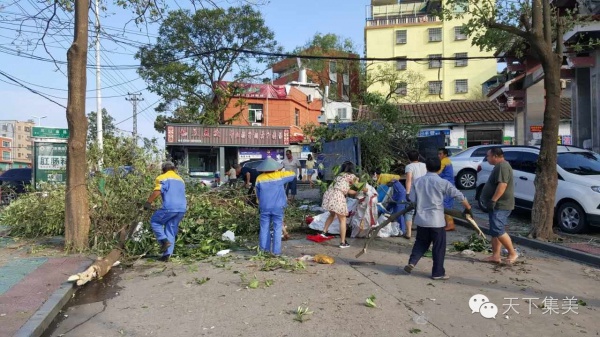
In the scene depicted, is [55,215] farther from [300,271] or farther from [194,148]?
[194,148]

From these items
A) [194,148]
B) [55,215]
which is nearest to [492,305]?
[55,215]

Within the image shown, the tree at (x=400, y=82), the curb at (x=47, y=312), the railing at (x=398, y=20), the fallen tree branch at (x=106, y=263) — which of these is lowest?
the curb at (x=47, y=312)

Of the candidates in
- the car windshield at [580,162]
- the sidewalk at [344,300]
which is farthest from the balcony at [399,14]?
the sidewalk at [344,300]

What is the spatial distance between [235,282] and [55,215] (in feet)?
17.4

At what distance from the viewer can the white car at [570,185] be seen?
8.98 m

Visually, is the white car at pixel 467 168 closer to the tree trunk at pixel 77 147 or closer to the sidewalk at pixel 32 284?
the tree trunk at pixel 77 147

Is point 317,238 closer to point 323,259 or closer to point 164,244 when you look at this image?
point 323,259

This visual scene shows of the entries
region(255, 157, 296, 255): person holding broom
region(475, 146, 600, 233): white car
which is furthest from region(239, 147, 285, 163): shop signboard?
region(255, 157, 296, 255): person holding broom

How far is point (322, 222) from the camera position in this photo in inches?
373

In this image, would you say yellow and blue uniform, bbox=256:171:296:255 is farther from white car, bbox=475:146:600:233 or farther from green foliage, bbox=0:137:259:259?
white car, bbox=475:146:600:233

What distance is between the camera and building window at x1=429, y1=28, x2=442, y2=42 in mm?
48031

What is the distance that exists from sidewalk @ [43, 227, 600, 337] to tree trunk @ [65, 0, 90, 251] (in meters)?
1.52

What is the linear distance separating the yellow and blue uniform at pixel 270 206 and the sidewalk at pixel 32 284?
276 centimetres

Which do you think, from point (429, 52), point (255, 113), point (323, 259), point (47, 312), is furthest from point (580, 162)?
point (429, 52)
